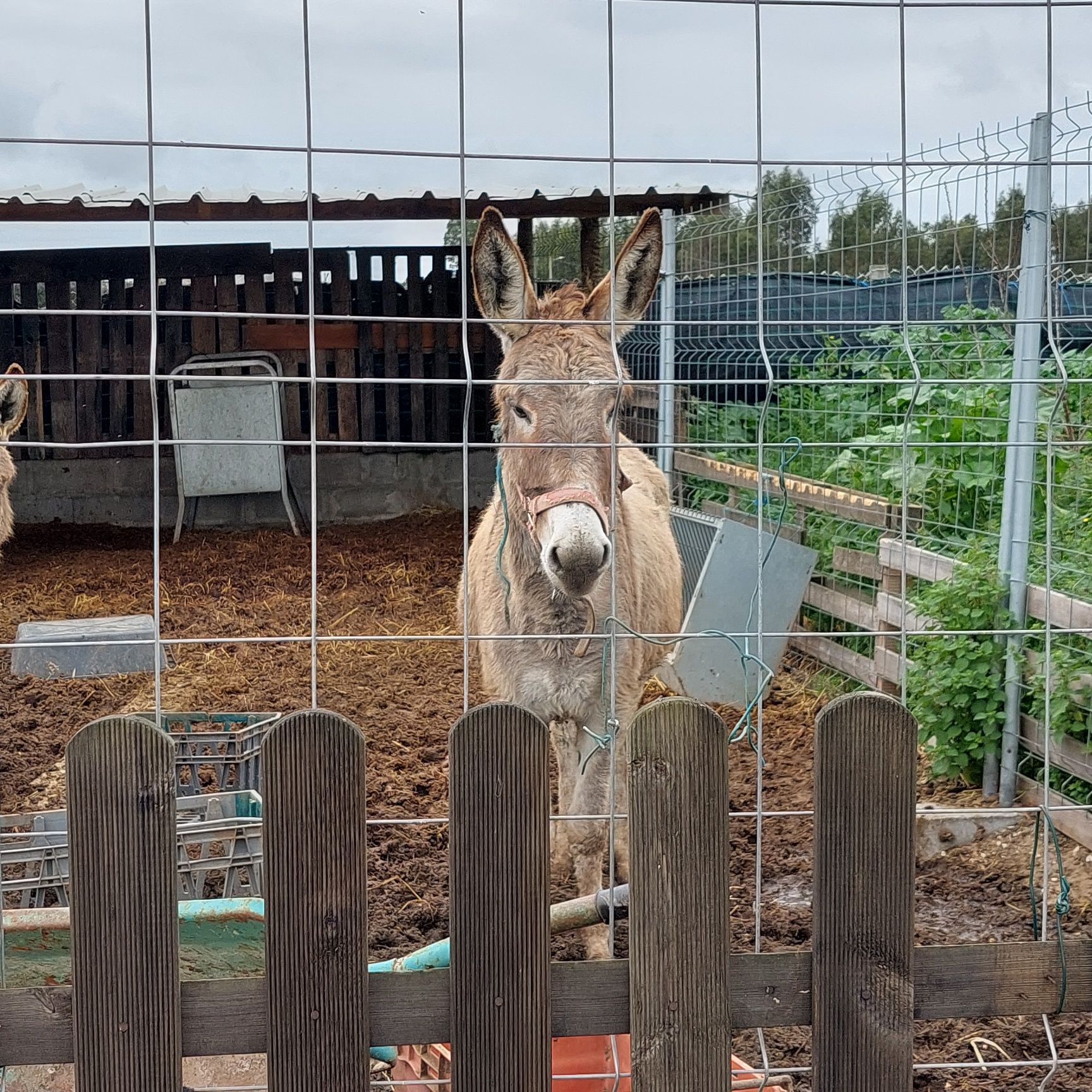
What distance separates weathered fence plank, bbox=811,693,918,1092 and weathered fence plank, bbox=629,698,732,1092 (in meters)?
0.16

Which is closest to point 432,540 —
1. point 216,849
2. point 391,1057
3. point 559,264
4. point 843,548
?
point 559,264

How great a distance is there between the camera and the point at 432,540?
1109 centimetres

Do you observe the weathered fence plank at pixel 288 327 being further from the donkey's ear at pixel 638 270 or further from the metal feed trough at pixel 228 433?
the donkey's ear at pixel 638 270

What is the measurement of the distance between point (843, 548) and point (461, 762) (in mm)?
5047

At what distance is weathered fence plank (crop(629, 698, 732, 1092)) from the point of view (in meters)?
1.79

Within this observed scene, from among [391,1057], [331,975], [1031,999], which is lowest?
[391,1057]

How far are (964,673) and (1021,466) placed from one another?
0.89 meters

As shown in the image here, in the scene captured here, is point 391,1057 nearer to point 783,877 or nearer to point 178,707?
point 783,877

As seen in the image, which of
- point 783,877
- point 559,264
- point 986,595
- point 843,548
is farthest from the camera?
point 559,264

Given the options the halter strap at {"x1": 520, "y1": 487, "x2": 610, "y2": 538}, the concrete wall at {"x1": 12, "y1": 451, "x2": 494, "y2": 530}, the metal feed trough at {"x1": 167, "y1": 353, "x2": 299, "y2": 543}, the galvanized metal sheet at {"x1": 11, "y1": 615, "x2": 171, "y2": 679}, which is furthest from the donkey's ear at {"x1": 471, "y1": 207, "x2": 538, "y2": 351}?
the concrete wall at {"x1": 12, "y1": 451, "x2": 494, "y2": 530}

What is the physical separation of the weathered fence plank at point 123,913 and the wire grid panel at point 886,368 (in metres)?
0.30

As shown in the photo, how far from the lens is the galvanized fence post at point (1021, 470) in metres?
4.61

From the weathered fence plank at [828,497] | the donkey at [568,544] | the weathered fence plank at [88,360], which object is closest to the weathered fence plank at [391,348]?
the weathered fence plank at [88,360]

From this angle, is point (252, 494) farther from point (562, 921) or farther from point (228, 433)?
point (562, 921)
